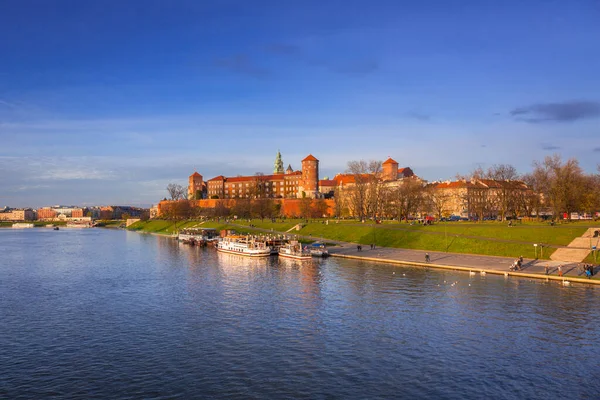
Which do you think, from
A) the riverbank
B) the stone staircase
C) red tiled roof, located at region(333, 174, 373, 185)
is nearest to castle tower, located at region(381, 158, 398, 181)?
red tiled roof, located at region(333, 174, 373, 185)

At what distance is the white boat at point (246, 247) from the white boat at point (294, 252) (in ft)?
9.38

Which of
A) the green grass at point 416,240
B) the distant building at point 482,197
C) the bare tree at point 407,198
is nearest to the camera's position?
the green grass at point 416,240

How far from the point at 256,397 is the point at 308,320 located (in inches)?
502

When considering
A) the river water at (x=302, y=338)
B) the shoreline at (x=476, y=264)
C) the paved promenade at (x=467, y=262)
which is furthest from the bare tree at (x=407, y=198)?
the river water at (x=302, y=338)

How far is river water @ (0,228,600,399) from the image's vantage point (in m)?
22.2

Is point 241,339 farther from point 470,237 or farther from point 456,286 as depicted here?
point 470,237

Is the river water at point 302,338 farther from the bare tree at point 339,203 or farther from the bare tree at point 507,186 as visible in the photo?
the bare tree at point 339,203

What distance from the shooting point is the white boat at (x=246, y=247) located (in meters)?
76.9

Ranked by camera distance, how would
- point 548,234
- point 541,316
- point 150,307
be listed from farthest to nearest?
point 548,234
point 150,307
point 541,316

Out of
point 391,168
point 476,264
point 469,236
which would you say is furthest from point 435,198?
point 476,264

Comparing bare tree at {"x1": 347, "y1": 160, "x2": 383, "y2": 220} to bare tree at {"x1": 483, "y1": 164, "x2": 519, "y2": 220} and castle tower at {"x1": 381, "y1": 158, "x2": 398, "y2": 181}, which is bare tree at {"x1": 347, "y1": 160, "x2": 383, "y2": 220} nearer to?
bare tree at {"x1": 483, "y1": 164, "x2": 519, "y2": 220}

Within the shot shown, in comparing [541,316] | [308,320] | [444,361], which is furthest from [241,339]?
[541,316]

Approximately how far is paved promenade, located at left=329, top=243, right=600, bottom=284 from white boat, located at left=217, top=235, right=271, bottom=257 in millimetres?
10581

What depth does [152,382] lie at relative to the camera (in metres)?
22.6
